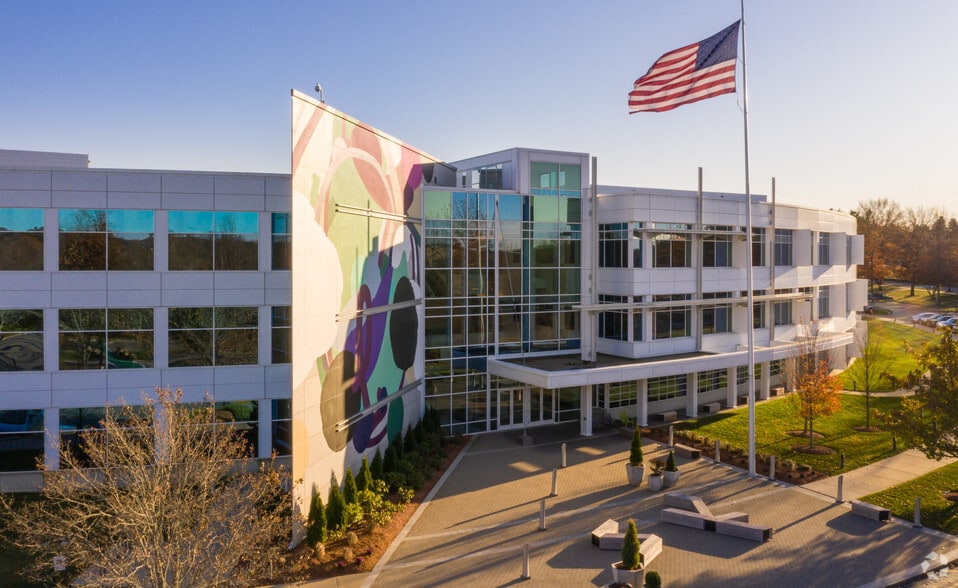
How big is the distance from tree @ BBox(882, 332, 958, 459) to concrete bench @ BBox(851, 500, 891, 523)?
2988 millimetres

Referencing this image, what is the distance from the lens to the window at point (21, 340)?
73.2ft

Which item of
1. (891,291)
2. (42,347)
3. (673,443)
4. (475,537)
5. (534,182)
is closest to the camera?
(475,537)

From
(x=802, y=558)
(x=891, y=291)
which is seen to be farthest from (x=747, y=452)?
(x=891, y=291)

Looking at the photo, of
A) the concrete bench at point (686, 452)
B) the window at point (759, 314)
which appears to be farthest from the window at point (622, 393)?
the window at point (759, 314)

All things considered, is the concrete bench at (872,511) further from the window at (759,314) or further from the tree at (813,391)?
the window at (759,314)

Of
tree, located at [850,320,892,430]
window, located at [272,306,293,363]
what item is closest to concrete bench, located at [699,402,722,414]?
tree, located at [850,320,892,430]

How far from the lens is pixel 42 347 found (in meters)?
22.6

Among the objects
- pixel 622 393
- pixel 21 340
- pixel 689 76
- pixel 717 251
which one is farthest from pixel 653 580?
pixel 717 251

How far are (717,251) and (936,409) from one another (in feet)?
49.3

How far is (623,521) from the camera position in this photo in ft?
63.3

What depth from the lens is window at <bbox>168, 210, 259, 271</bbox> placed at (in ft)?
77.8

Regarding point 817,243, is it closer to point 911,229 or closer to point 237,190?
point 237,190

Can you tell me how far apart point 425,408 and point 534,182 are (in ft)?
40.2

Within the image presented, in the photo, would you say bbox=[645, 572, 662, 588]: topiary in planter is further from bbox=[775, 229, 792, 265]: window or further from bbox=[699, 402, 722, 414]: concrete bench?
bbox=[775, 229, 792, 265]: window
